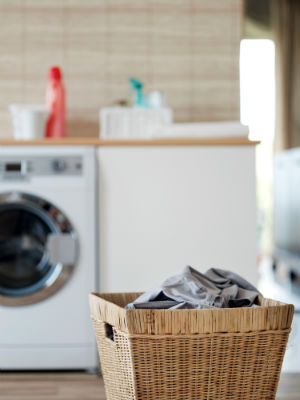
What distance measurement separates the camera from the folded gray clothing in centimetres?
143

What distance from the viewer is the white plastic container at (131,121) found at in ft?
9.61

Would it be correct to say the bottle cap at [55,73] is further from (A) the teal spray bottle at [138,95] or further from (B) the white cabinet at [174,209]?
(B) the white cabinet at [174,209]

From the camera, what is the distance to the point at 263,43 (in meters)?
6.14

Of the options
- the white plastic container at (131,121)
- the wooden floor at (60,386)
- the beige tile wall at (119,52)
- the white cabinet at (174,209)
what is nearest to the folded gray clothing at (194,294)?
the wooden floor at (60,386)

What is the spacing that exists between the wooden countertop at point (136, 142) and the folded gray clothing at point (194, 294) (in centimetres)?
100

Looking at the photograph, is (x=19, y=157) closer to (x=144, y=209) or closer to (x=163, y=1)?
(x=144, y=209)

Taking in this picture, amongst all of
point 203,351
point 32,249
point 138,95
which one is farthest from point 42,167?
point 203,351

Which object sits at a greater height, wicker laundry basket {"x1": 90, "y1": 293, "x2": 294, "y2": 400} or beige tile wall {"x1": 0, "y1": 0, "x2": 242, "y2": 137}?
beige tile wall {"x1": 0, "y1": 0, "x2": 242, "y2": 137}

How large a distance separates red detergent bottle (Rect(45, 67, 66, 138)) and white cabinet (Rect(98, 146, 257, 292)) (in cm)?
52

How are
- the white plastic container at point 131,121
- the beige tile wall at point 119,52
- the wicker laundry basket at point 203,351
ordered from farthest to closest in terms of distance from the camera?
the beige tile wall at point 119,52 < the white plastic container at point 131,121 < the wicker laundry basket at point 203,351

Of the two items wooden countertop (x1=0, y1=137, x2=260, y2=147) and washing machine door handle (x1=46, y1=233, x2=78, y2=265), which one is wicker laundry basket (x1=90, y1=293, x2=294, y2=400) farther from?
wooden countertop (x1=0, y1=137, x2=260, y2=147)

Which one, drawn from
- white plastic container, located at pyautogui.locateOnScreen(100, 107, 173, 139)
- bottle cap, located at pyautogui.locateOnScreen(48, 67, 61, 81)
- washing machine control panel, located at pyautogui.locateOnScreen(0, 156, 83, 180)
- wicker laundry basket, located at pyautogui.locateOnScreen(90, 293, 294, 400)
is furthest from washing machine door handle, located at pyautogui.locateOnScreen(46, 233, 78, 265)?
wicker laundry basket, located at pyautogui.locateOnScreen(90, 293, 294, 400)

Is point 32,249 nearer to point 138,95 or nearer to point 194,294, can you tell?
point 138,95

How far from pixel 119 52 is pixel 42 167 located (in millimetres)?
1010
